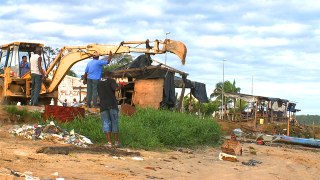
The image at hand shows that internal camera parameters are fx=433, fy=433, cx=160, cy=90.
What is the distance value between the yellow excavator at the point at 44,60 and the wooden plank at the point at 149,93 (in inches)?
155

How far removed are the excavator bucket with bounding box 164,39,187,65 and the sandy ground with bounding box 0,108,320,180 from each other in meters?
3.93

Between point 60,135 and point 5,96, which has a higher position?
point 5,96

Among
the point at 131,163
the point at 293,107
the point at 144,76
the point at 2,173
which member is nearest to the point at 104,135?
the point at 131,163

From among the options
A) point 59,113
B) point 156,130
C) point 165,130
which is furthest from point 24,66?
point 165,130

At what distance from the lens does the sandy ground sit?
5984 mm

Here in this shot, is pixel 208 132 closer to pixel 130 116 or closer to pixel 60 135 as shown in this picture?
pixel 130 116

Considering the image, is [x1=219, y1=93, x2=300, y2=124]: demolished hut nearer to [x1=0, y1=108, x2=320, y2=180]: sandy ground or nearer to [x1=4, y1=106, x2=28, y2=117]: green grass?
[x1=4, y1=106, x2=28, y2=117]: green grass

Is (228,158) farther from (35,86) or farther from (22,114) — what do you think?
(35,86)

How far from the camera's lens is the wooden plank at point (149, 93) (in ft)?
59.4

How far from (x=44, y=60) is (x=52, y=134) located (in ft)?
21.6

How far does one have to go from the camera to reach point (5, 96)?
14.7 m

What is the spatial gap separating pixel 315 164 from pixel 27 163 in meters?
8.47

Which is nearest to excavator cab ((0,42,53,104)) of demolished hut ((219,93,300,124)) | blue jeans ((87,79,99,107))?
blue jeans ((87,79,99,107))

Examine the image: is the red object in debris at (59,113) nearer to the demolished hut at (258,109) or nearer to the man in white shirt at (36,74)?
the man in white shirt at (36,74)
